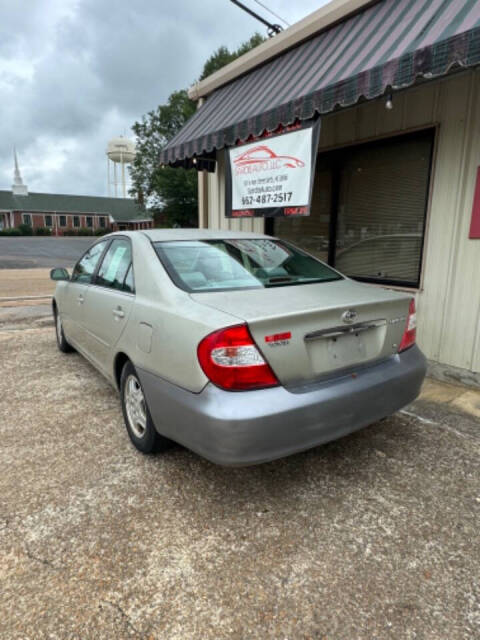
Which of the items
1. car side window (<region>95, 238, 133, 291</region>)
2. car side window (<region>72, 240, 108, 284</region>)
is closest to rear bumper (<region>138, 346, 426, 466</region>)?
car side window (<region>95, 238, 133, 291</region>)

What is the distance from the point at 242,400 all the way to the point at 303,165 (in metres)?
3.43

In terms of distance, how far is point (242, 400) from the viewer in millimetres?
2010

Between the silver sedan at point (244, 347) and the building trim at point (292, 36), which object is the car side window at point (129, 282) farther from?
the building trim at point (292, 36)

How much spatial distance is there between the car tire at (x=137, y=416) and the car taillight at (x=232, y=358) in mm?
735

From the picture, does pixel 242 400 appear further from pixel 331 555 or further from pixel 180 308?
pixel 331 555

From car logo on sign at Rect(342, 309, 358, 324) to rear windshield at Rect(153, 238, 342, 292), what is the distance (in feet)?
1.76

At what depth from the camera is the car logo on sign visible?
231 cm

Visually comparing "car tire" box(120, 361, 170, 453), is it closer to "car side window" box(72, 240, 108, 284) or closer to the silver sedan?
the silver sedan

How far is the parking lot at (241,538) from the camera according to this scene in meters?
1.65

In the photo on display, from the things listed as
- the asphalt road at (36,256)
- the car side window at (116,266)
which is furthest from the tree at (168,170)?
the car side window at (116,266)

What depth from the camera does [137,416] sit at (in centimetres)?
285

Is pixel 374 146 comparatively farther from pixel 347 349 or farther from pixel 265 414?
pixel 265 414

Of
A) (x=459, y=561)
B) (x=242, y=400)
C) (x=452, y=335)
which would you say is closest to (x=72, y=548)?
(x=242, y=400)

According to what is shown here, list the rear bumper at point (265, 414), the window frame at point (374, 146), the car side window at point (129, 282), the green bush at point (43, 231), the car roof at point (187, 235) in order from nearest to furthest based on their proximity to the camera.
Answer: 1. the rear bumper at point (265, 414)
2. the car side window at point (129, 282)
3. the car roof at point (187, 235)
4. the window frame at point (374, 146)
5. the green bush at point (43, 231)
